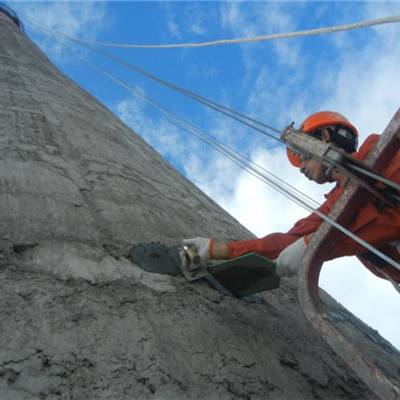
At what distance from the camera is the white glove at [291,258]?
2059 millimetres

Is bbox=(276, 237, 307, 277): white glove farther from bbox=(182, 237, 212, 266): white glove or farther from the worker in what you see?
bbox=(182, 237, 212, 266): white glove

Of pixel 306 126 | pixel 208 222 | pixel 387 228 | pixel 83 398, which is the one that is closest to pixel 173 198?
pixel 208 222

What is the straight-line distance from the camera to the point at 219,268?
7.29 feet

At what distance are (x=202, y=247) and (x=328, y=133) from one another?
0.76 m

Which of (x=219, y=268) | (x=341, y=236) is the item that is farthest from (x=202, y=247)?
(x=341, y=236)

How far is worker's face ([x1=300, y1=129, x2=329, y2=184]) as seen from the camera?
228 cm

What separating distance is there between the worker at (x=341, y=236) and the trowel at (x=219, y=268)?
0.05 m

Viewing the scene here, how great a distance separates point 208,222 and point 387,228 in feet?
5.21

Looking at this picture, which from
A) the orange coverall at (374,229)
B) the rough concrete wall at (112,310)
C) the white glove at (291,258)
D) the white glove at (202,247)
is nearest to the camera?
the rough concrete wall at (112,310)

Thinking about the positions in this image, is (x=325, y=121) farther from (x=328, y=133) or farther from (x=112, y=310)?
(x=112, y=310)

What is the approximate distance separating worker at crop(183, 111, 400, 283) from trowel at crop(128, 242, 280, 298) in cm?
5

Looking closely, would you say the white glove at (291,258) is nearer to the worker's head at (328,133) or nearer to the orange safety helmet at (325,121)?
the worker's head at (328,133)

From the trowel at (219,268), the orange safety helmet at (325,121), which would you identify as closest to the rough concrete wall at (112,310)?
the trowel at (219,268)

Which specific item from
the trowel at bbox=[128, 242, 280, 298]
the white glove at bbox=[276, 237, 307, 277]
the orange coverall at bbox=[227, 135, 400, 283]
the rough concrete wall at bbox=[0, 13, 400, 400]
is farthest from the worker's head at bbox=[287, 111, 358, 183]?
the rough concrete wall at bbox=[0, 13, 400, 400]
